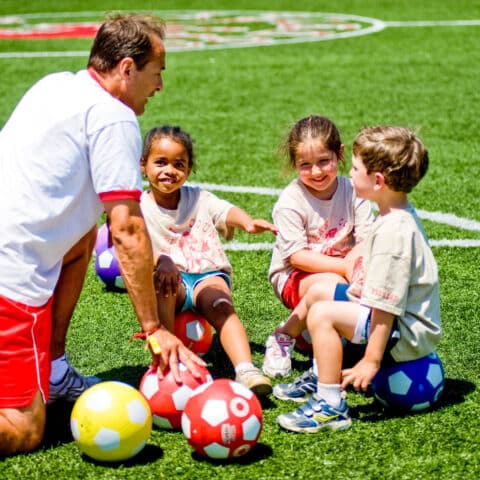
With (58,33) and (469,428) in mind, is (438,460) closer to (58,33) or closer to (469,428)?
(469,428)

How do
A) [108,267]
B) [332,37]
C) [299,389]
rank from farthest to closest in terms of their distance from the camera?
[332,37]
[108,267]
[299,389]

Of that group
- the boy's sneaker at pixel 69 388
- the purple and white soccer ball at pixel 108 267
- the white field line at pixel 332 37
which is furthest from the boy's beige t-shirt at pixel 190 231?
the white field line at pixel 332 37

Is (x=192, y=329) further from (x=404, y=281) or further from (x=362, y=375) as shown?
(x=404, y=281)

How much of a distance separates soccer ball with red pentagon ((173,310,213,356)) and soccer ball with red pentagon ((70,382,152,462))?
105 centimetres

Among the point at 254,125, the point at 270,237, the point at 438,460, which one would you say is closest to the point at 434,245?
the point at 270,237

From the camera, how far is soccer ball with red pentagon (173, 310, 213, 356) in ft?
17.4

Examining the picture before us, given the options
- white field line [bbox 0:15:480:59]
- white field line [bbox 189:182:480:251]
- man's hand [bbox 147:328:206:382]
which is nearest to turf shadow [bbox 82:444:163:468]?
man's hand [bbox 147:328:206:382]

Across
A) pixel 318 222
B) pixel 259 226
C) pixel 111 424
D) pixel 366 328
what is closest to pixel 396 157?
pixel 366 328

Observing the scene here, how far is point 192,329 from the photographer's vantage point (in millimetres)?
5301

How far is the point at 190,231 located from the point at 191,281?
0.29m

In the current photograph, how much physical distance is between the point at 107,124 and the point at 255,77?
10237mm

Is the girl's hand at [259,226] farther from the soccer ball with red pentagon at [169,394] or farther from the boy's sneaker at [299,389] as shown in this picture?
the soccer ball with red pentagon at [169,394]

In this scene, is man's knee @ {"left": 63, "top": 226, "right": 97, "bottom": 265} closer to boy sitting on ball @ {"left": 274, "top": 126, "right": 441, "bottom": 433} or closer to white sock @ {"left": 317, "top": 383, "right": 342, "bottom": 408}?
boy sitting on ball @ {"left": 274, "top": 126, "right": 441, "bottom": 433}

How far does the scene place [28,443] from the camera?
4.29m
